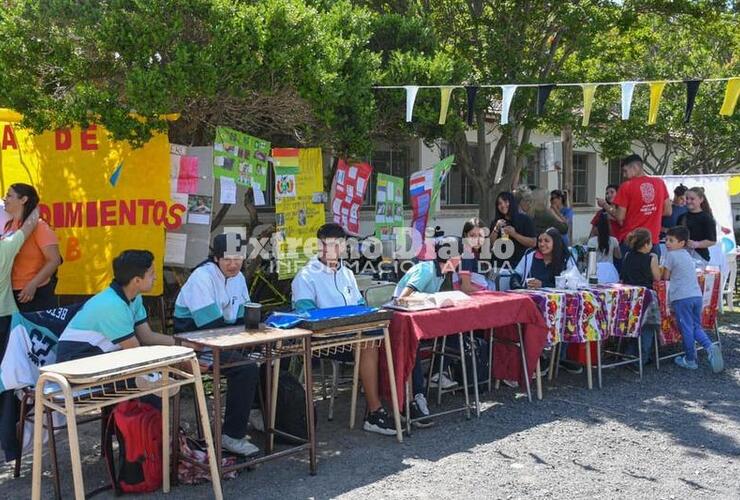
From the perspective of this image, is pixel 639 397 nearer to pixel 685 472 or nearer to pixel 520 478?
pixel 685 472

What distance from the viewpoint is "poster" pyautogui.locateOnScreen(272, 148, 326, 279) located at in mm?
7215

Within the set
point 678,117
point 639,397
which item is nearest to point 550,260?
point 639,397

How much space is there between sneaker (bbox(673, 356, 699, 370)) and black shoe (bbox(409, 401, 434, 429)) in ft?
10.5

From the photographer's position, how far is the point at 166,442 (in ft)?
13.4

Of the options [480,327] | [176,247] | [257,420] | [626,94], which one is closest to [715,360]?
[626,94]

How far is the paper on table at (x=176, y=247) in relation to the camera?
21.4 feet

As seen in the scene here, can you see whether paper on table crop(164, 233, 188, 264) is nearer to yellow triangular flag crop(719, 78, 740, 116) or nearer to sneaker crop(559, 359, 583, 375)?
sneaker crop(559, 359, 583, 375)

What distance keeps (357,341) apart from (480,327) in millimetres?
1193

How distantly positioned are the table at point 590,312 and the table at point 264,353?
232cm

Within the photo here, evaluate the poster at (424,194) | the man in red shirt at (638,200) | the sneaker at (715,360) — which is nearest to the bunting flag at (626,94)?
the man in red shirt at (638,200)

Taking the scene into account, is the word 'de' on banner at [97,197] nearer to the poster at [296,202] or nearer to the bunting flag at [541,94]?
the poster at [296,202]

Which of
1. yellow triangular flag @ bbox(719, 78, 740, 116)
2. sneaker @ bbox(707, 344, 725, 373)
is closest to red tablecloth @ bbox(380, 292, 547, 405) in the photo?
sneaker @ bbox(707, 344, 725, 373)

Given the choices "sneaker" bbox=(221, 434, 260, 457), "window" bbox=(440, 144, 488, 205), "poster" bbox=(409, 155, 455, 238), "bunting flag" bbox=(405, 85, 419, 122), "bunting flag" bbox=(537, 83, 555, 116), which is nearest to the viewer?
"sneaker" bbox=(221, 434, 260, 457)

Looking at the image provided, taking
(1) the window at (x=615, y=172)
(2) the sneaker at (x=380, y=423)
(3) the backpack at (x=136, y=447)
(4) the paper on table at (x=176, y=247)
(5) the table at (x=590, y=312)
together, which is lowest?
(2) the sneaker at (x=380, y=423)
